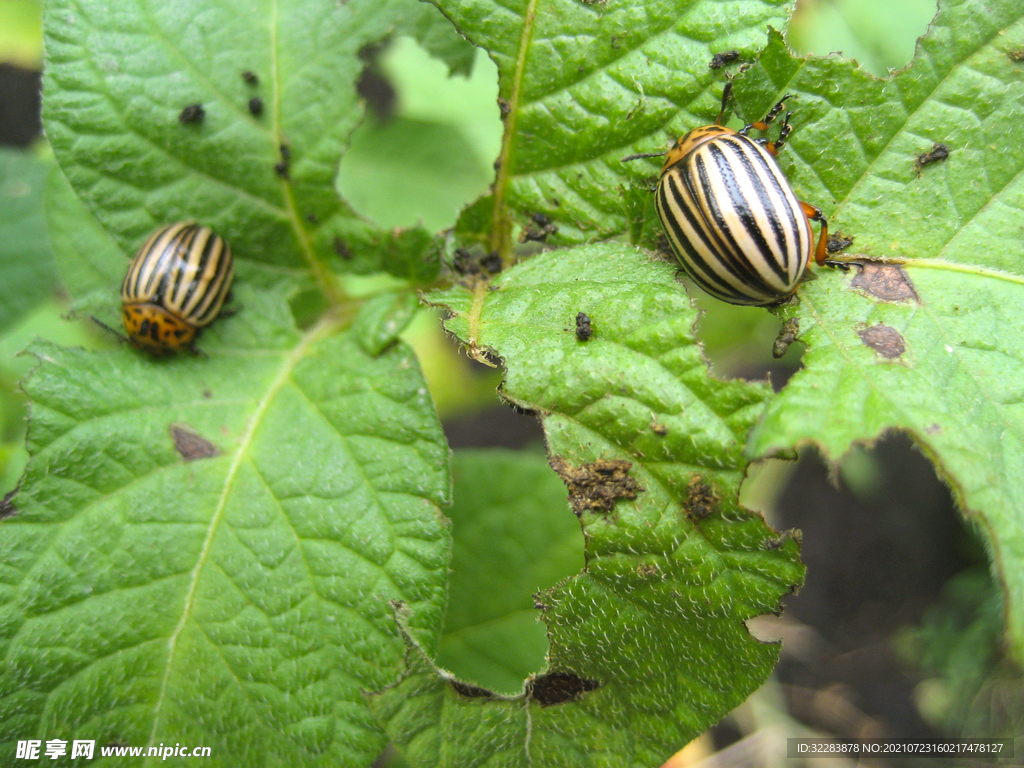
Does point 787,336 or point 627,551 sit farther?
point 787,336

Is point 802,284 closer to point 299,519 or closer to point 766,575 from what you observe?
point 766,575

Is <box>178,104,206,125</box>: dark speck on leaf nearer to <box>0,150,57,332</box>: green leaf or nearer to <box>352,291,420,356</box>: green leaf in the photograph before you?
<box>352,291,420,356</box>: green leaf

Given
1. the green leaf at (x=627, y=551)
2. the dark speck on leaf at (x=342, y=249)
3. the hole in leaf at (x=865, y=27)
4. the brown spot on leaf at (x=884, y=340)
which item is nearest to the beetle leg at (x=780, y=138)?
the green leaf at (x=627, y=551)

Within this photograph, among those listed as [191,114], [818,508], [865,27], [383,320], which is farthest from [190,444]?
[818,508]

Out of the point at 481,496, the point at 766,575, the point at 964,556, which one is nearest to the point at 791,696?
the point at 964,556

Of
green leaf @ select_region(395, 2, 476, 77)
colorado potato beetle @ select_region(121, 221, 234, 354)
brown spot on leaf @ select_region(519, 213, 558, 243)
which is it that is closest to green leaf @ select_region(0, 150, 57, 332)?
colorado potato beetle @ select_region(121, 221, 234, 354)

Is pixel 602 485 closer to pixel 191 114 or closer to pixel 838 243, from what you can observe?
pixel 838 243
